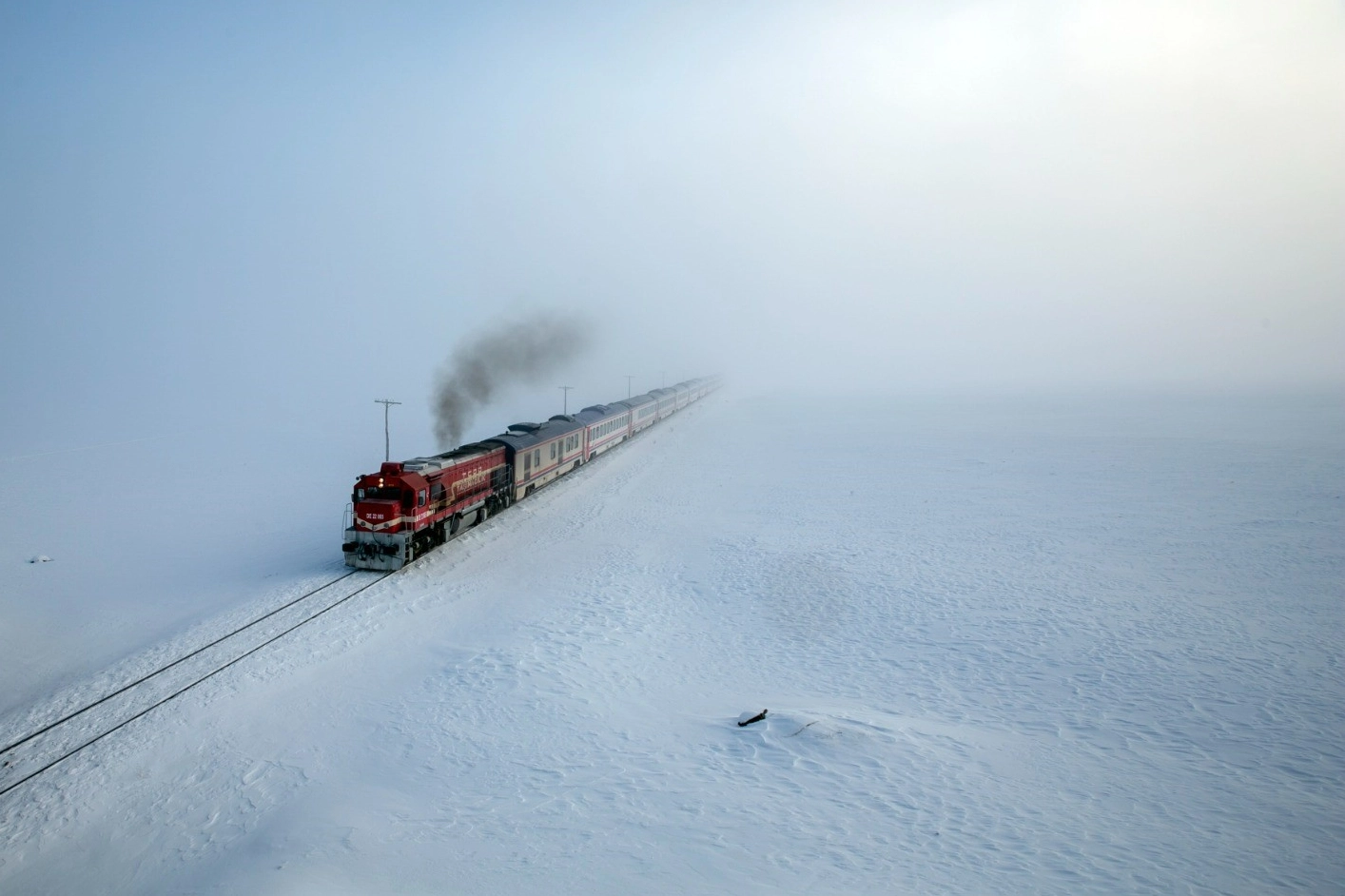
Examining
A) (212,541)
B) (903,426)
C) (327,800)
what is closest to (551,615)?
(327,800)

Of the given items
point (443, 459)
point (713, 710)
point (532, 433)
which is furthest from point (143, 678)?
point (532, 433)

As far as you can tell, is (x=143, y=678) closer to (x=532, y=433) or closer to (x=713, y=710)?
(x=713, y=710)

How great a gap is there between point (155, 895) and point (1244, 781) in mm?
15383

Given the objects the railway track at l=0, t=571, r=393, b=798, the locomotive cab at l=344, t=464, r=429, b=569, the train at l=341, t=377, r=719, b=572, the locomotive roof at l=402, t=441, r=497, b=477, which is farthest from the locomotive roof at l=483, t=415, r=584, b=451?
the railway track at l=0, t=571, r=393, b=798

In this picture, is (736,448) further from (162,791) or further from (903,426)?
(162,791)

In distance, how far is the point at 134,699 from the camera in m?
13.4

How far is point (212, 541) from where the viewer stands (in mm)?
25000

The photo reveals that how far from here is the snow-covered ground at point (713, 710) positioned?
9125 millimetres

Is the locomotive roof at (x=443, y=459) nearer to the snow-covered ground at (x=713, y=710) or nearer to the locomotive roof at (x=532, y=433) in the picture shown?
the locomotive roof at (x=532, y=433)

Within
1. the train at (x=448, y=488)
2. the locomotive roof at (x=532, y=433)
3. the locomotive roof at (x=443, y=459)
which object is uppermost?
the locomotive roof at (x=443, y=459)

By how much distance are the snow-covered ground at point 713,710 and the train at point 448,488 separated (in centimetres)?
108

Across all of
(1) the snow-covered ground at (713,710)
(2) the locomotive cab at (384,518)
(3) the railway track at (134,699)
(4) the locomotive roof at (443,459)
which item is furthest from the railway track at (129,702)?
(4) the locomotive roof at (443,459)

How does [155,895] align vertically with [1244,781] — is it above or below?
below

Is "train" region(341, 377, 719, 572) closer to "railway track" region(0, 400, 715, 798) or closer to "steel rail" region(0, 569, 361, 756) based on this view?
"steel rail" region(0, 569, 361, 756)
